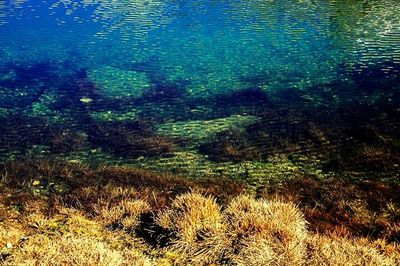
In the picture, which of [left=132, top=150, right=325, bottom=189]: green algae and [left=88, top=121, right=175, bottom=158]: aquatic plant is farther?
[left=88, top=121, right=175, bottom=158]: aquatic plant

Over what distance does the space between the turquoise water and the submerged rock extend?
0.33 feet

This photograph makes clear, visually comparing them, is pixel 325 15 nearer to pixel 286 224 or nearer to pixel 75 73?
pixel 75 73

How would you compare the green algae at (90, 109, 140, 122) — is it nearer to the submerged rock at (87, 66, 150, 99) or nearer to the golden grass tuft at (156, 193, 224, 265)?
the submerged rock at (87, 66, 150, 99)

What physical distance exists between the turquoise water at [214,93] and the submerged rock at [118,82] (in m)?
0.10

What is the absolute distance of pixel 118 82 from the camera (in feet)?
82.8

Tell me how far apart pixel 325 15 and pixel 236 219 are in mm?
40377

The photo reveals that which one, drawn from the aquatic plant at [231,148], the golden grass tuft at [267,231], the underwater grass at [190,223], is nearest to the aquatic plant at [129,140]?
the aquatic plant at [231,148]

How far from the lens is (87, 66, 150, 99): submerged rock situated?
23.2m

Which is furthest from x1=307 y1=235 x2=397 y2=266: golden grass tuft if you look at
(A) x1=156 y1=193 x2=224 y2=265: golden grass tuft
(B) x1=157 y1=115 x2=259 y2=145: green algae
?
(B) x1=157 y1=115 x2=259 y2=145: green algae

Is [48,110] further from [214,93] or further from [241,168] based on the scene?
[241,168]

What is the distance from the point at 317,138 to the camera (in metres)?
15.3

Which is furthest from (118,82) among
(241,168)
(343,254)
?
(343,254)

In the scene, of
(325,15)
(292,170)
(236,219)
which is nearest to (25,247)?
(236,219)

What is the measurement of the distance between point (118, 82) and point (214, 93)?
6832 mm
